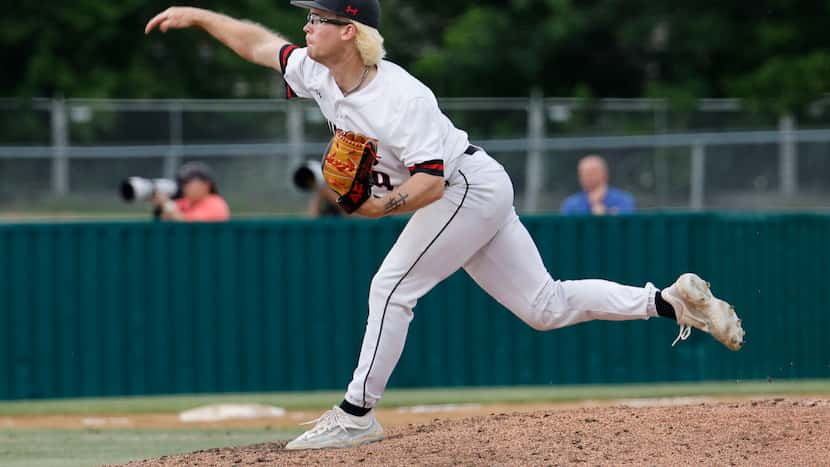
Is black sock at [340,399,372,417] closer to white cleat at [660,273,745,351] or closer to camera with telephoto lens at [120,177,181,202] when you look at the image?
white cleat at [660,273,745,351]

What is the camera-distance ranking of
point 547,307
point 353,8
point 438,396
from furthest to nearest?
point 438,396 < point 547,307 < point 353,8

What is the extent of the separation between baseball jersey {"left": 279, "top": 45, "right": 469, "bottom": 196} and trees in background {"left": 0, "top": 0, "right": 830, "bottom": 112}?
17966 millimetres

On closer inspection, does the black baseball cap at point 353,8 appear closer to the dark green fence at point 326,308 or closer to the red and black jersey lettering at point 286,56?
the red and black jersey lettering at point 286,56

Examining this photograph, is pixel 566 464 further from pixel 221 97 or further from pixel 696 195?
pixel 221 97

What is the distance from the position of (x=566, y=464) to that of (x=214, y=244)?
5426 millimetres

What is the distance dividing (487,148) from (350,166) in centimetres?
1220

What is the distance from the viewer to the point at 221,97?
27.3 metres

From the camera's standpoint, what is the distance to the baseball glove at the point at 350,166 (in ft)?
18.2

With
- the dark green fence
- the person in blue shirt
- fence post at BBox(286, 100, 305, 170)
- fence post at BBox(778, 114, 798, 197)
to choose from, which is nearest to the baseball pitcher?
the dark green fence

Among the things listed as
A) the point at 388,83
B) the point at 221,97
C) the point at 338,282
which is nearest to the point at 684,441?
the point at 388,83

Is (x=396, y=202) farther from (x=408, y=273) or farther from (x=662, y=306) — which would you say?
(x=662, y=306)

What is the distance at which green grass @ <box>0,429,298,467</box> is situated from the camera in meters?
7.25

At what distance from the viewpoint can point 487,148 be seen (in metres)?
17.7

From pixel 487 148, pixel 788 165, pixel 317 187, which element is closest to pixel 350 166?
pixel 317 187
